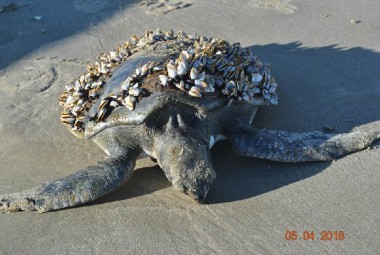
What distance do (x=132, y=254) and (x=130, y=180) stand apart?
877 millimetres

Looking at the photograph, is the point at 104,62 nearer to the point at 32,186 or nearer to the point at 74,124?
the point at 74,124

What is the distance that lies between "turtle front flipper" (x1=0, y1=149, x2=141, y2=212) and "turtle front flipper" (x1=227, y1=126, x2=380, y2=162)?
105cm

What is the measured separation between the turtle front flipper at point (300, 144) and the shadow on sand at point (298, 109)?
3.7 inches

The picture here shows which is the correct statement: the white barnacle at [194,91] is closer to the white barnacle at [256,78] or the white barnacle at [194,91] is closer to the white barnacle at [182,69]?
the white barnacle at [182,69]

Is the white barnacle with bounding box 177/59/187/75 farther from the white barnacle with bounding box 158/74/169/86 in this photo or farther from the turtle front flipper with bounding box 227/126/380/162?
the turtle front flipper with bounding box 227/126/380/162

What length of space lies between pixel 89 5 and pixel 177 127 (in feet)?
14.9

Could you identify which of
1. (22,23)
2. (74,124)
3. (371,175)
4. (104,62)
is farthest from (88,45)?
(371,175)

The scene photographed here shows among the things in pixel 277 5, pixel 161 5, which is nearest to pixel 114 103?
pixel 161 5

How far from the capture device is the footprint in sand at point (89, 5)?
24.5 feet

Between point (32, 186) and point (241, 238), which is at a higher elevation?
point (241, 238)

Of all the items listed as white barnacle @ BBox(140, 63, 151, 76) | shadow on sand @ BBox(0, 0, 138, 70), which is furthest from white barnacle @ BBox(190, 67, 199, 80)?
shadow on sand @ BBox(0, 0, 138, 70)

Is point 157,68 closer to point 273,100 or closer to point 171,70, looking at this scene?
point 171,70

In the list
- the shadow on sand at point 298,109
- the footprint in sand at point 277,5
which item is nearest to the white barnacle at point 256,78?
the shadow on sand at point 298,109

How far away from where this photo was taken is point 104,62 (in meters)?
4.69
